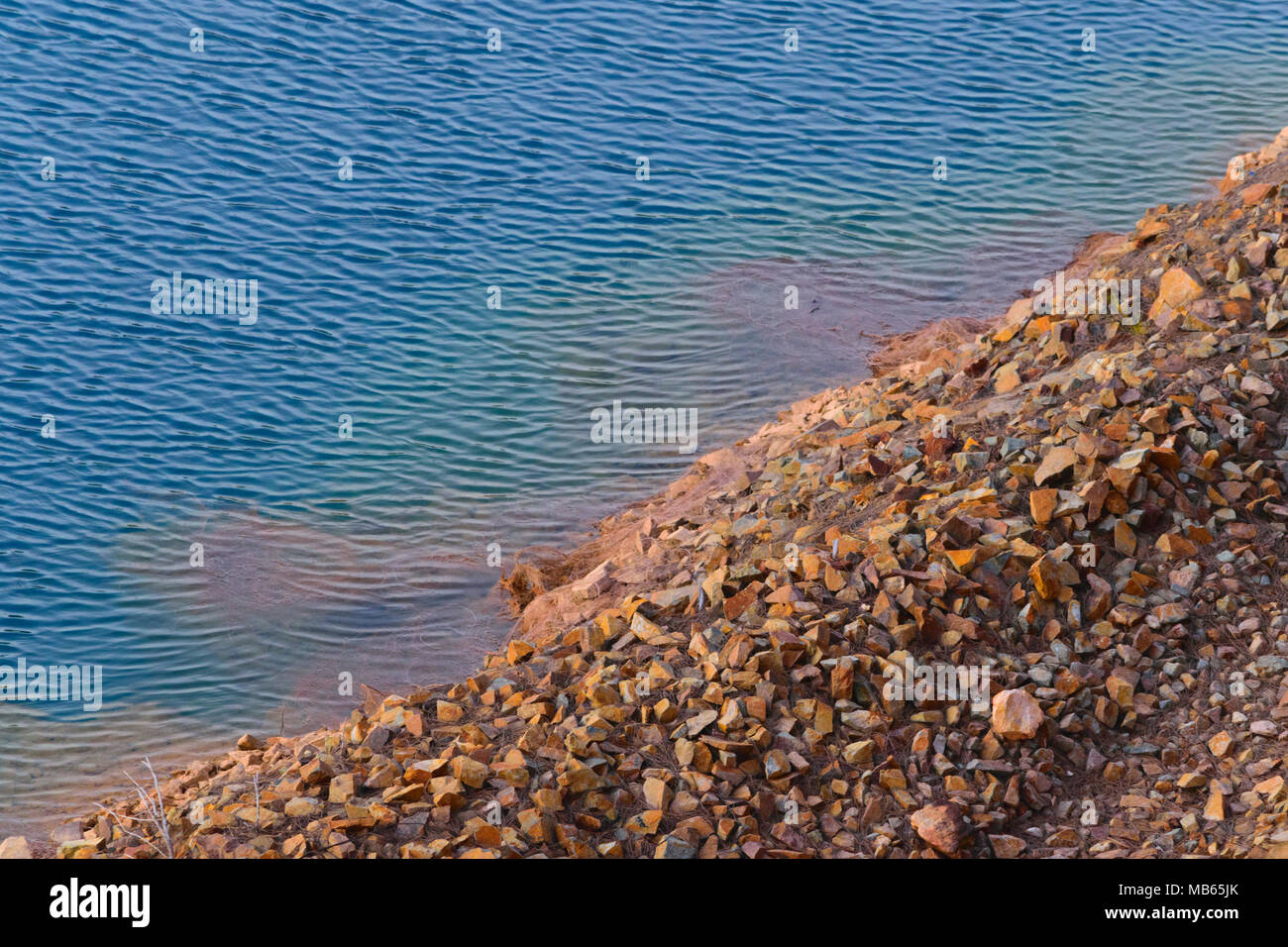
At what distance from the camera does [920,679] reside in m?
8.45

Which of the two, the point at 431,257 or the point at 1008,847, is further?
the point at 431,257

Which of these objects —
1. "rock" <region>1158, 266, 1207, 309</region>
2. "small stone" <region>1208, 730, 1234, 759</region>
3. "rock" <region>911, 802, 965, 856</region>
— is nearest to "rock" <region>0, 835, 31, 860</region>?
"rock" <region>911, 802, 965, 856</region>

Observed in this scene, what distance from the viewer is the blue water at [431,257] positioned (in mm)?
12706

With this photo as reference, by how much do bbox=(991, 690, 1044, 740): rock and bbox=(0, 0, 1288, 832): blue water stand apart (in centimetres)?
554

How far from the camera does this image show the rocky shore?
25.5ft

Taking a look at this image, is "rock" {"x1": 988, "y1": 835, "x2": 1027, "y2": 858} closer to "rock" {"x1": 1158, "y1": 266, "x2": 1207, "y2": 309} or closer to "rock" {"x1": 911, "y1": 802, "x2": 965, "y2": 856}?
"rock" {"x1": 911, "y1": 802, "x2": 965, "y2": 856}

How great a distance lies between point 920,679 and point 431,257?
12330 millimetres

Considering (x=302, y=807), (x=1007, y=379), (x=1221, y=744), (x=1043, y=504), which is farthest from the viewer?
(x=1007, y=379)

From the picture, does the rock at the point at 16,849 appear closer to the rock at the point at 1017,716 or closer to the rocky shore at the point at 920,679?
the rocky shore at the point at 920,679

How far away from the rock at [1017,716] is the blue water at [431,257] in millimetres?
5542

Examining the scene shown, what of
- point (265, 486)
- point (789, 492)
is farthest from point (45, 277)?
point (789, 492)

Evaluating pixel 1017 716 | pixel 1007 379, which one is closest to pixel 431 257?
pixel 1007 379

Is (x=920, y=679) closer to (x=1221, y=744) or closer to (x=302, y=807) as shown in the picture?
(x=1221, y=744)
